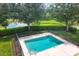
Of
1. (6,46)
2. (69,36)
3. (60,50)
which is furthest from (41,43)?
(6,46)

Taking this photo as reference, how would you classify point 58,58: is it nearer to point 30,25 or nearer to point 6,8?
point 30,25

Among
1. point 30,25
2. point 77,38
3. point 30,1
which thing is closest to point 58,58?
point 77,38

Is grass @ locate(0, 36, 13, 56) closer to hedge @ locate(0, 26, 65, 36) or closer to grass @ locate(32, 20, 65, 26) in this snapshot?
hedge @ locate(0, 26, 65, 36)

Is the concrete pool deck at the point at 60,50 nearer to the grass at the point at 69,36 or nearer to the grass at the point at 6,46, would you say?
the grass at the point at 69,36

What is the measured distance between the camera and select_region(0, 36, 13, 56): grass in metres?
3.84

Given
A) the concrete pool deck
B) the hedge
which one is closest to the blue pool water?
the concrete pool deck

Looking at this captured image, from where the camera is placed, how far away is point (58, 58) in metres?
3.85

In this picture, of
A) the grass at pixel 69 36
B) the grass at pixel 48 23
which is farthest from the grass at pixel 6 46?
the grass at pixel 69 36

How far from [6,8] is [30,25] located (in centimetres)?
53

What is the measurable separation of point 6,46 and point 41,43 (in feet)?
2.10

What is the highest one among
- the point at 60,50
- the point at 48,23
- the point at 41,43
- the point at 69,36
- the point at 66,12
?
the point at 66,12

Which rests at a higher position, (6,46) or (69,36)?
(69,36)

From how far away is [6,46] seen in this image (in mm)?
3846

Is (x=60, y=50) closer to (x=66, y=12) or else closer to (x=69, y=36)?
(x=69, y=36)
